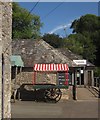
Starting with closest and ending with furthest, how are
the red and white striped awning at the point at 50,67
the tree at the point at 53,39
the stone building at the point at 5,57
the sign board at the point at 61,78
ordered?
the stone building at the point at 5,57
the red and white striped awning at the point at 50,67
the sign board at the point at 61,78
the tree at the point at 53,39

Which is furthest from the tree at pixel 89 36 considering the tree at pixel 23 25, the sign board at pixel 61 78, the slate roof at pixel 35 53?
the sign board at pixel 61 78

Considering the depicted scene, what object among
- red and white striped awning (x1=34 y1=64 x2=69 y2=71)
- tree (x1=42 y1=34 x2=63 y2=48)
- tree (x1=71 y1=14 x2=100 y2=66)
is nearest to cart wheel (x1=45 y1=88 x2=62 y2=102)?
red and white striped awning (x1=34 y1=64 x2=69 y2=71)

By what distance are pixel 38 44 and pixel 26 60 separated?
2780mm

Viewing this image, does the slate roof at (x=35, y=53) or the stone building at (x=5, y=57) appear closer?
the stone building at (x=5, y=57)

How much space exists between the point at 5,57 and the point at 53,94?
15.9 meters

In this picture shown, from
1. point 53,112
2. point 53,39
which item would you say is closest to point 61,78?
point 53,112

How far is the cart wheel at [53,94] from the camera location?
2777 cm

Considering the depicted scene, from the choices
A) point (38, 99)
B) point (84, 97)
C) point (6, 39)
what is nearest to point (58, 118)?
point (6, 39)

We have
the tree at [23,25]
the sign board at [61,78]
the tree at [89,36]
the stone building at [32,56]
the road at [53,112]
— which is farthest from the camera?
the tree at [89,36]

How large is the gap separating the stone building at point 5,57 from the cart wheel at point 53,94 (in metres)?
14.8

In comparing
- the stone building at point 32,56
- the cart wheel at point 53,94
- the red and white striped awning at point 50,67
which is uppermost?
the stone building at point 32,56

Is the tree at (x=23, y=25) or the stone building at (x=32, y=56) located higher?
the tree at (x=23, y=25)

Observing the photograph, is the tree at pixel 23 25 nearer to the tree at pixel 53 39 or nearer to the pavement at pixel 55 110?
the tree at pixel 53 39

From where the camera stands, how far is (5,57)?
12516 millimetres
